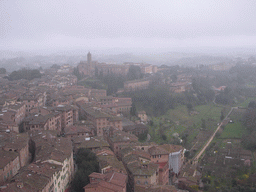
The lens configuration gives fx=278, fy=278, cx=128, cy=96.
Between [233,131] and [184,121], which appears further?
[184,121]

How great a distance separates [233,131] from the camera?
24969mm

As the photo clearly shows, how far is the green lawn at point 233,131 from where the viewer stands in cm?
2392

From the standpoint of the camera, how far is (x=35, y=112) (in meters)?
19.3

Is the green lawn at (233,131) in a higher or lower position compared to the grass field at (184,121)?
lower

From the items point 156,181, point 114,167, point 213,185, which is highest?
point 114,167

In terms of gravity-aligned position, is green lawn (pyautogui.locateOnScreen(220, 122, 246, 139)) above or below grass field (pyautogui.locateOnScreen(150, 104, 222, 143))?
below

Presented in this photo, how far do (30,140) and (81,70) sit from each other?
26339 mm

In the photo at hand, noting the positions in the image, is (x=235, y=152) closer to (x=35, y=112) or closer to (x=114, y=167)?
(x=114, y=167)

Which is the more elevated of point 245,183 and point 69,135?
point 69,135

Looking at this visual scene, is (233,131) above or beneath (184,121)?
beneath

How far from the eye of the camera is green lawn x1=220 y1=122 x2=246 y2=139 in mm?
23922

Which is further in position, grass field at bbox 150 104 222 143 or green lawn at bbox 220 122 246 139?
green lawn at bbox 220 122 246 139

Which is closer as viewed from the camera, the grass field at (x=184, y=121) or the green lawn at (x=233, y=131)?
the grass field at (x=184, y=121)

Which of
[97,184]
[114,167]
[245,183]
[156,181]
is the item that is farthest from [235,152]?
[97,184]
